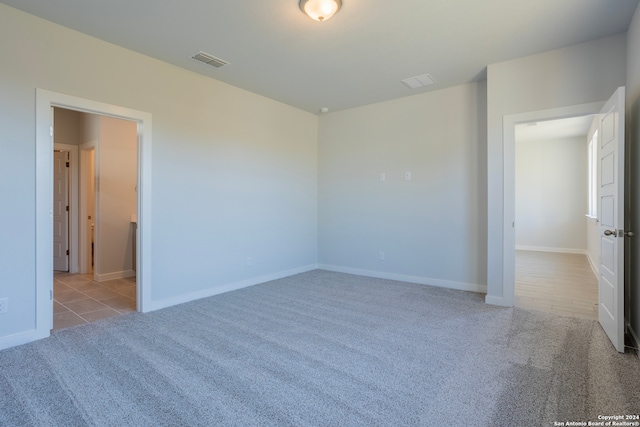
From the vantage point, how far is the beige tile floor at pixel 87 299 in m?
3.29

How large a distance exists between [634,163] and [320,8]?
2.89 metres

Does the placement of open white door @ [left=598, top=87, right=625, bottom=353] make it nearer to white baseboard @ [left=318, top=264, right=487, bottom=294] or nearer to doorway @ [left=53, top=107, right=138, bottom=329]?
white baseboard @ [left=318, top=264, right=487, bottom=294]

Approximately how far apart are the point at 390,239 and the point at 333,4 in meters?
3.36

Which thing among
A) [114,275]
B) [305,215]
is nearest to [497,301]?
[305,215]

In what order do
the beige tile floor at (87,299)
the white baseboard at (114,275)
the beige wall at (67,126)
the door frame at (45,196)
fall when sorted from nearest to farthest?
→ the door frame at (45,196) < the beige tile floor at (87,299) < the white baseboard at (114,275) < the beige wall at (67,126)

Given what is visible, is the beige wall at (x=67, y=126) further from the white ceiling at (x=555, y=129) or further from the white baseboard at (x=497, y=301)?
the white ceiling at (x=555, y=129)

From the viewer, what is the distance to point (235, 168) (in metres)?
4.39

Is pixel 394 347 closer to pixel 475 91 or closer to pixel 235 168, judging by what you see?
pixel 235 168

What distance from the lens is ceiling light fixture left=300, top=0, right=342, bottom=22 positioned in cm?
243

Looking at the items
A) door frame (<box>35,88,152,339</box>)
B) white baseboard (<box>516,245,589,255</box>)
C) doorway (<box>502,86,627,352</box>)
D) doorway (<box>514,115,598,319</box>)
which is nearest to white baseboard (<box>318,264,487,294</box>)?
doorway (<box>502,86,627,352</box>)

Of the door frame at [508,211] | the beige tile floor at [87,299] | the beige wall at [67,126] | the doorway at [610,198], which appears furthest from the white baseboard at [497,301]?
the beige wall at [67,126]

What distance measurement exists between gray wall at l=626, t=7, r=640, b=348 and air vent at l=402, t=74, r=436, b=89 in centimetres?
183

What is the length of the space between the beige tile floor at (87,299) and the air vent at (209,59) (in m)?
2.83

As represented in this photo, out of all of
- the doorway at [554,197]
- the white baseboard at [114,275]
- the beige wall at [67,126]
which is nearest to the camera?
the white baseboard at [114,275]
